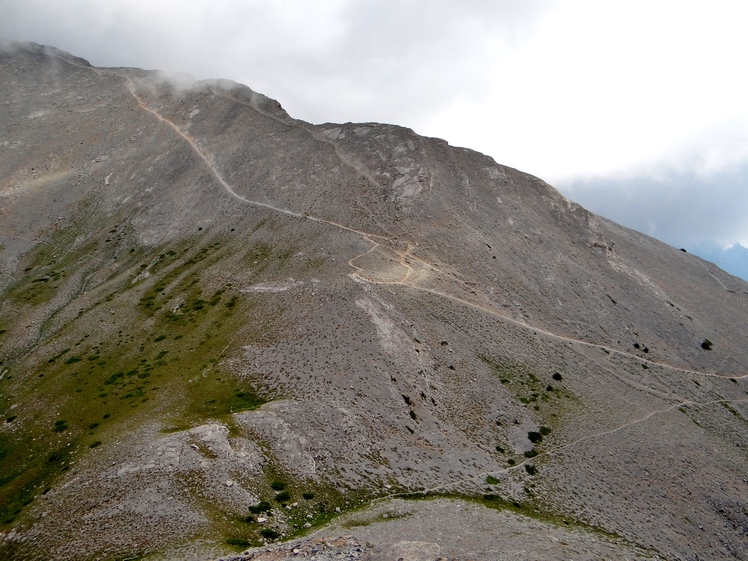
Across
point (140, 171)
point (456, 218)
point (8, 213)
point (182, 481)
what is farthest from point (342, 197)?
point (8, 213)

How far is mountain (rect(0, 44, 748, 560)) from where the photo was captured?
132 feet

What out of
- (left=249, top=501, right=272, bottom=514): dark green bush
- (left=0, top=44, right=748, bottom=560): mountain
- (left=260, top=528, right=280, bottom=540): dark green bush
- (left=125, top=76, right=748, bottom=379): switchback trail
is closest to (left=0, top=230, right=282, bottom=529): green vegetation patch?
(left=0, top=44, right=748, bottom=560): mountain

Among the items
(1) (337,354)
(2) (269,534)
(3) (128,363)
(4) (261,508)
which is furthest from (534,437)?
(3) (128,363)

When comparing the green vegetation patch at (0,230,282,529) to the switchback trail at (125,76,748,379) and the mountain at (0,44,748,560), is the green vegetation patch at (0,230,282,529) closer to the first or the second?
the mountain at (0,44,748,560)

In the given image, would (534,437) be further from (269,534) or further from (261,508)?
(269,534)

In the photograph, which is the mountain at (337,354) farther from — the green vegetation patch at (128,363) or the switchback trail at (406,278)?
→ the switchback trail at (406,278)

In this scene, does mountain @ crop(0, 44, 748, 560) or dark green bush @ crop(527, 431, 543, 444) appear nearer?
mountain @ crop(0, 44, 748, 560)

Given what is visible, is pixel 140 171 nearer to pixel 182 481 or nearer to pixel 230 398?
pixel 230 398

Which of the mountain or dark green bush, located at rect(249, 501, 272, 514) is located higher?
the mountain

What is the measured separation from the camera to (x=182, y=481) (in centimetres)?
3906

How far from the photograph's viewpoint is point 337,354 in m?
58.4

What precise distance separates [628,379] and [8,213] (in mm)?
128750

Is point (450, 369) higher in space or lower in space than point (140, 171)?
lower

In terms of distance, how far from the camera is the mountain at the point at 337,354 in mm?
40188
